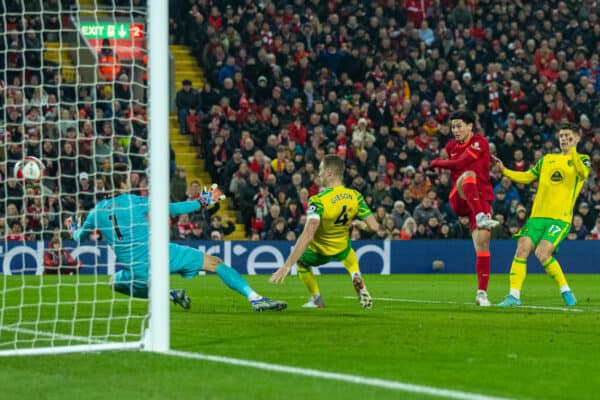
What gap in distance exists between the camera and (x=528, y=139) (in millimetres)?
27469

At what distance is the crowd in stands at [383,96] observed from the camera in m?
25.2

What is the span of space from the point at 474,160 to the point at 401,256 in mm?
10434

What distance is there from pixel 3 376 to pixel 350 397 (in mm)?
2431

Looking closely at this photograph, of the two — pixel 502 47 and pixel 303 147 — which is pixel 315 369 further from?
pixel 502 47

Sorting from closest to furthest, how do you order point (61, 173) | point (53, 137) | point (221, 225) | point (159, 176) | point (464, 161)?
point (159, 176), point (464, 161), point (53, 137), point (61, 173), point (221, 225)

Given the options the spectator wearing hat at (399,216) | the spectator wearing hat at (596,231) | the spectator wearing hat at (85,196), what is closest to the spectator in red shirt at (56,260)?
the spectator wearing hat at (85,196)

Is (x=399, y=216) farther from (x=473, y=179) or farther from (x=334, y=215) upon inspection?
(x=334, y=215)

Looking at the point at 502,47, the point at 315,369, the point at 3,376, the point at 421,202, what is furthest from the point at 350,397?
the point at 502,47

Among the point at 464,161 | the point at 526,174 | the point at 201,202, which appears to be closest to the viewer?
the point at 201,202

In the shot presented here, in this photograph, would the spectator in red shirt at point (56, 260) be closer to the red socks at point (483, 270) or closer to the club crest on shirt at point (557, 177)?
the red socks at point (483, 270)

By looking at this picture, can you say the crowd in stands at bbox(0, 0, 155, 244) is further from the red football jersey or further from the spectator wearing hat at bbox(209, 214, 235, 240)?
the red football jersey

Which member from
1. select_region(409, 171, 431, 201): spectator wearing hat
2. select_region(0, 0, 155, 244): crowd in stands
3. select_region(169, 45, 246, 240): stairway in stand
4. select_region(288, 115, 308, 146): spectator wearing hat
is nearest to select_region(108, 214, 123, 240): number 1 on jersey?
select_region(0, 0, 155, 244): crowd in stands

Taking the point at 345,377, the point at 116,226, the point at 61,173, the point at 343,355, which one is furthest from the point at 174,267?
the point at 61,173

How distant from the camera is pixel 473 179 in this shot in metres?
13.7
